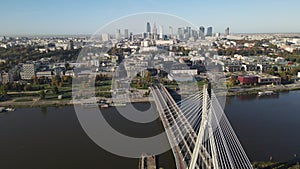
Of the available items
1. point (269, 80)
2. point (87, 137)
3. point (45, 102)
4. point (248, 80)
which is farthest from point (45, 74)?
point (269, 80)

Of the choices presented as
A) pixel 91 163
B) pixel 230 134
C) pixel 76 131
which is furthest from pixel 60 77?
pixel 230 134

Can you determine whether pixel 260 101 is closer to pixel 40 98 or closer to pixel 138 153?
pixel 138 153

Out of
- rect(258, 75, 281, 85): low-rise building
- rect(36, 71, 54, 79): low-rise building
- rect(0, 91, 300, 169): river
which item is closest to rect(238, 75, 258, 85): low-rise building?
rect(258, 75, 281, 85): low-rise building

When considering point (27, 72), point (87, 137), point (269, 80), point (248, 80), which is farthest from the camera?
point (27, 72)

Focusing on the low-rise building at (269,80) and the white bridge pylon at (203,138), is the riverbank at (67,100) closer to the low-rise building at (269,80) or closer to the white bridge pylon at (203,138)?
the low-rise building at (269,80)

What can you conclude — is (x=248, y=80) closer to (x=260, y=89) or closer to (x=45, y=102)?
(x=260, y=89)

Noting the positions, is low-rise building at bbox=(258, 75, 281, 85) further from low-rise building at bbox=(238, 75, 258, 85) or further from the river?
the river

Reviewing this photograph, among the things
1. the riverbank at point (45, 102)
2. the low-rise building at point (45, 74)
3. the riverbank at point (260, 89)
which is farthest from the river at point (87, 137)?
the low-rise building at point (45, 74)
